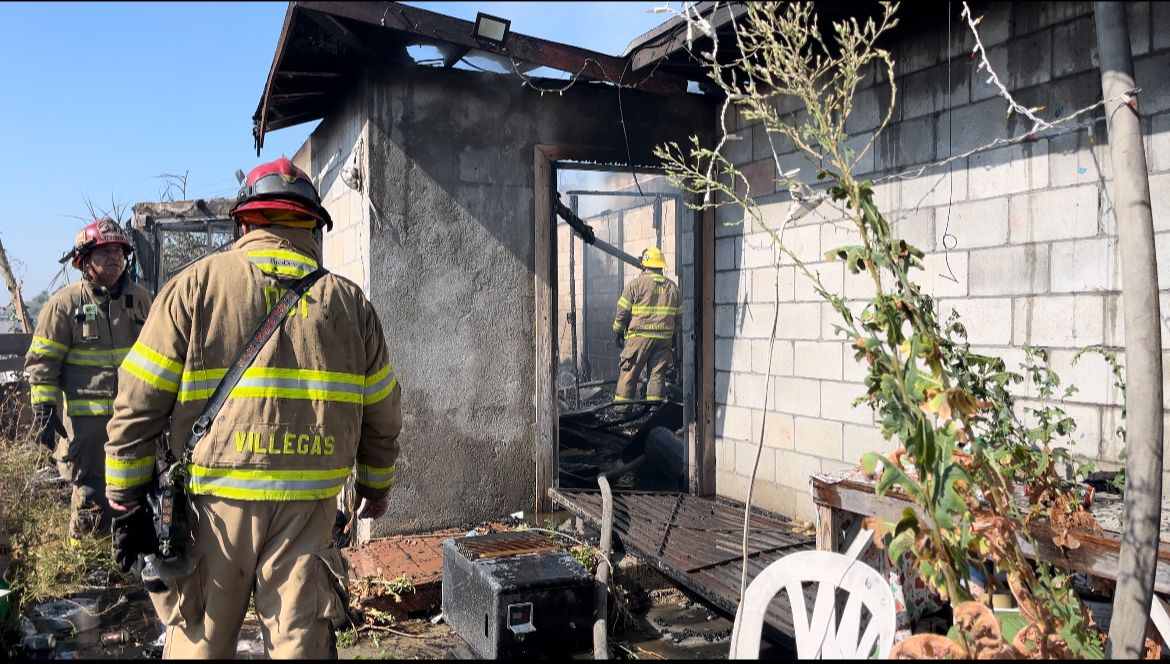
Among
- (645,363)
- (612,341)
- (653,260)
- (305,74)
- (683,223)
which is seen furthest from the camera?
(612,341)

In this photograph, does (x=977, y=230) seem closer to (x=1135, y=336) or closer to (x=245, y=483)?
(x=1135, y=336)

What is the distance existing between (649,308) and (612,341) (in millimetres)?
3667

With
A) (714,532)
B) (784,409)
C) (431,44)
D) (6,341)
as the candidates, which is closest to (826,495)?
(714,532)

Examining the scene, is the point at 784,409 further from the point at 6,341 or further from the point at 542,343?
the point at 6,341

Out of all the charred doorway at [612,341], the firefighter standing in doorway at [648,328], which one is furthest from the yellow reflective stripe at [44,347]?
the firefighter standing in doorway at [648,328]

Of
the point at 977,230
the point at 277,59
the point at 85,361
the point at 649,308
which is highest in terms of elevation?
the point at 277,59

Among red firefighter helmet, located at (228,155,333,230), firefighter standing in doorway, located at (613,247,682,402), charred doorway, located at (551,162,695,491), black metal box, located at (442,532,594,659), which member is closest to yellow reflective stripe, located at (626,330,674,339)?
firefighter standing in doorway, located at (613,247,682,402)

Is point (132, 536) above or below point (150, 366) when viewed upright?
below

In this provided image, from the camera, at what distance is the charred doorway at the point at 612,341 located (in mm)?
7031

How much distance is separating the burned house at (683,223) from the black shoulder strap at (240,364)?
2.67 meters

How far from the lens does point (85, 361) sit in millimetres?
5449

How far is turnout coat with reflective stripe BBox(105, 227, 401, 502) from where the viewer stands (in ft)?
8.92

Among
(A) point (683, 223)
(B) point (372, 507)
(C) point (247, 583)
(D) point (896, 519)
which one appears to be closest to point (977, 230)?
(D) point (896, 519)

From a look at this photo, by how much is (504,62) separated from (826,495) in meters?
3.84
